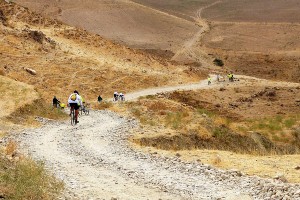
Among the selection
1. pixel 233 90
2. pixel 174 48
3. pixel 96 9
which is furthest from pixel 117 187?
pixel 96 9

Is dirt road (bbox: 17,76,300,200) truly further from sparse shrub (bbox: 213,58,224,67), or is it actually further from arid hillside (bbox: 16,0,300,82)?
sparse shrub (bbox: 213,58,224,67)

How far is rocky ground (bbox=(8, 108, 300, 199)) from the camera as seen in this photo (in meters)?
11.3

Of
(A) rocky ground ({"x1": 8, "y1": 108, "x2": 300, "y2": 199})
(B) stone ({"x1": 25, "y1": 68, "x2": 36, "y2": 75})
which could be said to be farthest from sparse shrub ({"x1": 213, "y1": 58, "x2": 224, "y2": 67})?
(A) rocky ground ({"x1": 8, "y1": 108, "x2": 300, "y2": 199})

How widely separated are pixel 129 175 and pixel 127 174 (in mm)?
121

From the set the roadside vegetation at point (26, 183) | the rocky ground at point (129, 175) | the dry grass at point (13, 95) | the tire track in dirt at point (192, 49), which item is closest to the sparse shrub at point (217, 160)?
the rocky ground at point (129, 175)

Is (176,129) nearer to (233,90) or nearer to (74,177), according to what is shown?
(74,177)

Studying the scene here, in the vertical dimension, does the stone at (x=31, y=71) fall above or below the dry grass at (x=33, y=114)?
above

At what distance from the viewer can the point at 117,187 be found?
12.1 metres

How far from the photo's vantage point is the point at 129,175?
13.3 m

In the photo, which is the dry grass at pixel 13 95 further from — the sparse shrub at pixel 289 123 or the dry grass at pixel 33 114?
Answer: the sparse shrub at pixel 289 123

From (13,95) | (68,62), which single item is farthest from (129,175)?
(68,62)

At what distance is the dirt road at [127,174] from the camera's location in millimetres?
11367

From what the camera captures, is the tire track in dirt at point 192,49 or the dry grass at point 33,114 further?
the tire track in dirt at point 192,49

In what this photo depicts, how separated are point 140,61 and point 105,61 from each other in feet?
21.2
